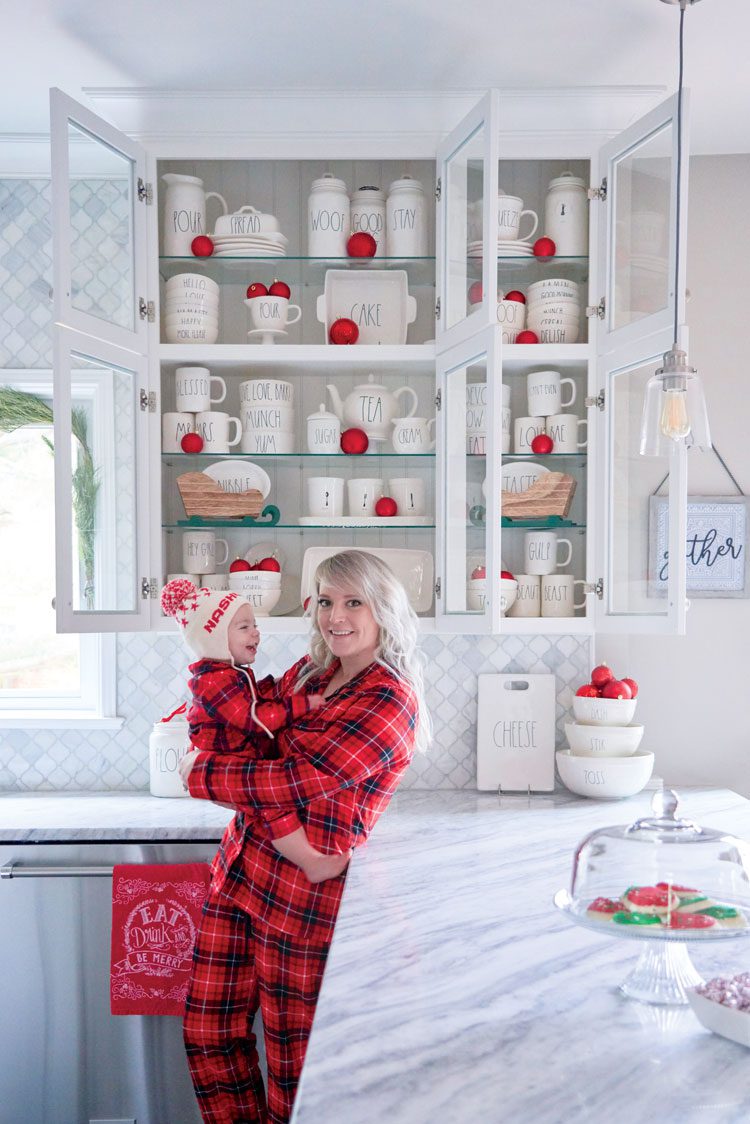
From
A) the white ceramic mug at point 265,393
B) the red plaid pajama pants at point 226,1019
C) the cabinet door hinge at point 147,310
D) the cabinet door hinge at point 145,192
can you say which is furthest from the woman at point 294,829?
the cabinet door hinge at point 145,192

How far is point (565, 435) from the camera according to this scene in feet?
8.86

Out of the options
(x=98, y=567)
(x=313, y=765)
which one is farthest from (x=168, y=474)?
(x=313, y=765)

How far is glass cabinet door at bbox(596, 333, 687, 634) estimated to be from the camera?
253 cm

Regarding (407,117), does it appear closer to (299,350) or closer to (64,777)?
(299,350)

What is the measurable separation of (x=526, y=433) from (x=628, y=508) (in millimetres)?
340

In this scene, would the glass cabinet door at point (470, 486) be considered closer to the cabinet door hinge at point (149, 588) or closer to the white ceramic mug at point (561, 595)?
the white ceramic mug at point (561, 595)

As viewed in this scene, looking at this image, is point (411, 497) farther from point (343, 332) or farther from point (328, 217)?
point (328, 217)

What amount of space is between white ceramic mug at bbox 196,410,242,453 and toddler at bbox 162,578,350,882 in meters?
0.65

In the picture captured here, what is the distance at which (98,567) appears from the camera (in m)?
2.52

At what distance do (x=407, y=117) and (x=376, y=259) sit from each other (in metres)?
0.38

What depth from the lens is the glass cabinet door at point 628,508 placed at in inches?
99.7

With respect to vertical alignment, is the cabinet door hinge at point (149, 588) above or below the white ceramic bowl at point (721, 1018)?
above

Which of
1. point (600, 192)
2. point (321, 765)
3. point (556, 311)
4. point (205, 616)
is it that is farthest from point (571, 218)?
point (321, 765)

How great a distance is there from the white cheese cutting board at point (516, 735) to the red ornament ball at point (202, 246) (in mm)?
1444
